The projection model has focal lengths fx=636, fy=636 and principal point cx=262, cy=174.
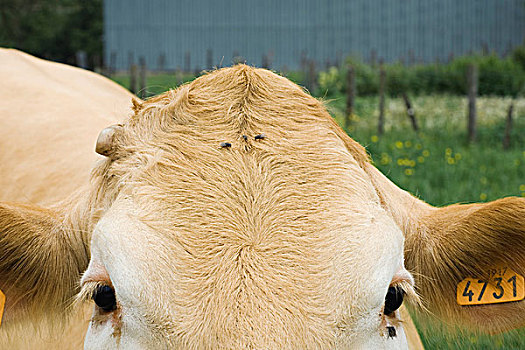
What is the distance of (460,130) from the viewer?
43.8 ft

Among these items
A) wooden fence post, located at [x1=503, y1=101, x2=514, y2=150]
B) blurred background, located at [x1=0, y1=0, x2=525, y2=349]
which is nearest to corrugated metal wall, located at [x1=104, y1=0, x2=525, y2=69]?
blurred background, located at [x1=0, y1=0, x2=525, y2=349]

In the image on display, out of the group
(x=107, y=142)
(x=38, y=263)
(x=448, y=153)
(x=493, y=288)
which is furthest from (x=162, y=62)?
(x=493, y=288)

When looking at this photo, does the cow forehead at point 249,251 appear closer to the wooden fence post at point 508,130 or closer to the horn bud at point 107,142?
the horn bud at point 107,142

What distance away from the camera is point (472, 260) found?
2393 mm

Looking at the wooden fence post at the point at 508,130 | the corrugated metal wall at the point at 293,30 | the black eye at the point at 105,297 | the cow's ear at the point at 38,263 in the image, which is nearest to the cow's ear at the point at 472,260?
the black eye at the point at 105,297

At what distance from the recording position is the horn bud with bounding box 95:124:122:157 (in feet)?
7.40

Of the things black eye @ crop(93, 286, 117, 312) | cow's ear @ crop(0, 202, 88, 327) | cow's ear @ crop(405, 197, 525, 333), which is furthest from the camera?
cow's ear @ crop(0, 202, 88, 327)

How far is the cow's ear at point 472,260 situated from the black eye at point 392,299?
353 mm

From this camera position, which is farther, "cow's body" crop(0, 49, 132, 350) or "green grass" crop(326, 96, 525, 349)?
"green grass" crop(326, 96, 525, 349)

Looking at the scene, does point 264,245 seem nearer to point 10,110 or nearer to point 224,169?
point 224,169

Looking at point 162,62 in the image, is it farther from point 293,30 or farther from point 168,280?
point 168,280

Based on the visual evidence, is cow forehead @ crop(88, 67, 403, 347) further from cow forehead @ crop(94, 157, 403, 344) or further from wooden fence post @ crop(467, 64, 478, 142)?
wooden fence post @ crop(467, 64, 478, 142)

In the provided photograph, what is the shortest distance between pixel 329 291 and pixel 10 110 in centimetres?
350

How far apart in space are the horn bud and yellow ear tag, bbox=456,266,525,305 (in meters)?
1.43
